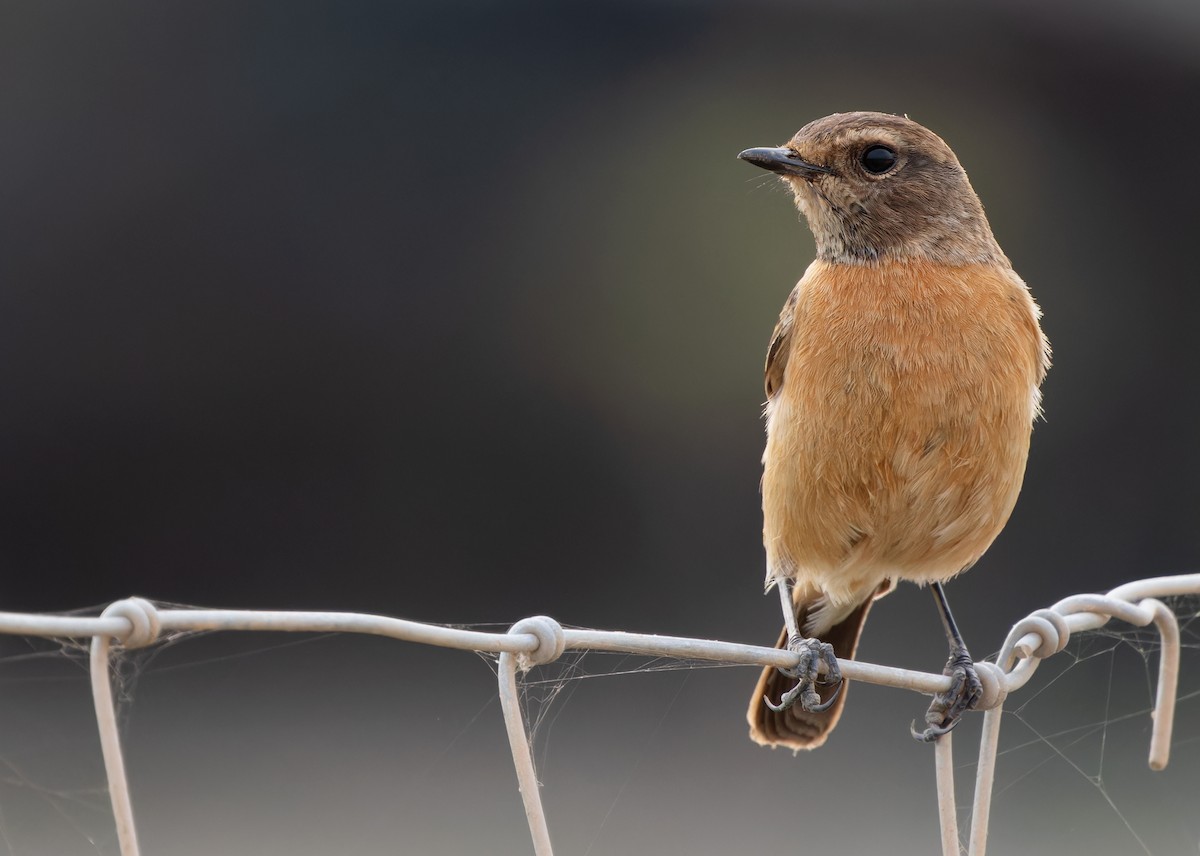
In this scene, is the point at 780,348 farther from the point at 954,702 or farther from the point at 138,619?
the point at 138,619

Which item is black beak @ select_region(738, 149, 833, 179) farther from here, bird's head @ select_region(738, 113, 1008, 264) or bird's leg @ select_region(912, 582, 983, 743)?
bird's leg @ select_region(912, 582, 983, 743)

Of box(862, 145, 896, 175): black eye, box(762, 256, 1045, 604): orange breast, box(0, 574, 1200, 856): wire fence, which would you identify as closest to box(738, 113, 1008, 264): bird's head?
box(862, 145, 896, 175): black eye

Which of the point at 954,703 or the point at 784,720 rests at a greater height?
the point at 784,720

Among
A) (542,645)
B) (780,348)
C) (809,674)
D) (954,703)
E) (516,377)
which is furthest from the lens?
(516,377)

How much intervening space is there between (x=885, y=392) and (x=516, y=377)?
175 inches

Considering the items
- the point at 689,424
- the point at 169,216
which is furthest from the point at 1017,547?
the point at 169,216

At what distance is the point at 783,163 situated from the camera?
169 inches

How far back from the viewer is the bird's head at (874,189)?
4207 millimetres

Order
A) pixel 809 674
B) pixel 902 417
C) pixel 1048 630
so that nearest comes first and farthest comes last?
1. pixel 1048 630
2. pixel 809 674
3. pixel 902 417

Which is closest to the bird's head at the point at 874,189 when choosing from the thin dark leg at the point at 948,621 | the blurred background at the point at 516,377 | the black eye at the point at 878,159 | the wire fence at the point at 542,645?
the black eye at the point at 878,159

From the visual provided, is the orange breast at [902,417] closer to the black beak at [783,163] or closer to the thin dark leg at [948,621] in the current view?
the thin dark leg at [948,621]

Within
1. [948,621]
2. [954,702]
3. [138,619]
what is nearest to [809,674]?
[954,702]

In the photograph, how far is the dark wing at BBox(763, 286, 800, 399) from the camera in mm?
4066

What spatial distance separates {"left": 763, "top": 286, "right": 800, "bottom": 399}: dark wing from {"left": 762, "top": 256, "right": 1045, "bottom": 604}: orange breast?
0.03 metres
